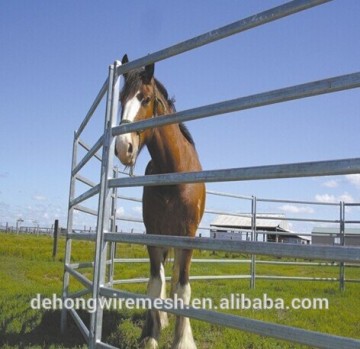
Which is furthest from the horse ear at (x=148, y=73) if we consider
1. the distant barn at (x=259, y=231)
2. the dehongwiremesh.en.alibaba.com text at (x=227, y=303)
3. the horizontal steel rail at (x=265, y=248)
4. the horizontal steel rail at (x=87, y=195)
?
the distant barn at (x=259, y=231)

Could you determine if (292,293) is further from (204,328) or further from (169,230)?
(169,230)

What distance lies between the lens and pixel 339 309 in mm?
4891

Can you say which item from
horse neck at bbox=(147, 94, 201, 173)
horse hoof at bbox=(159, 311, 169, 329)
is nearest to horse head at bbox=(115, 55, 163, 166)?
horse neck at bbox=(147, 94, 201, 173)

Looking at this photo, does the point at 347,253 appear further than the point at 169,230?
No

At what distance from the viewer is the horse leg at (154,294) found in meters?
3.21

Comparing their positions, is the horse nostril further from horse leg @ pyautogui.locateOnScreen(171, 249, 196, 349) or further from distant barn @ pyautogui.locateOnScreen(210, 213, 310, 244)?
distant barn @ pyautogui.locateOnScreen(210, 213, 310, 244)

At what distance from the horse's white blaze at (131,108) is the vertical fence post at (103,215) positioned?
15 cm

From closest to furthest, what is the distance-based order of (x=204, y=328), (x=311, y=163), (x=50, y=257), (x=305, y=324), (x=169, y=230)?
(x=311, y=163)
(x=169, y=230)
(x=204, y=328)
(x=305, y=324)
(x=50, y=257)

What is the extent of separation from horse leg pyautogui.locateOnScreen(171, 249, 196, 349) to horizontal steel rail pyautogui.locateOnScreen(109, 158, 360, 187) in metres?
1.35

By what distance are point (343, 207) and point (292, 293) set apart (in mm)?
2751

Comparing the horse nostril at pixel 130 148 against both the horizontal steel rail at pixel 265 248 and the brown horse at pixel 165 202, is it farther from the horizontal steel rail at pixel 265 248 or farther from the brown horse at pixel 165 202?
the horizontal steel rail at pixel 265 248

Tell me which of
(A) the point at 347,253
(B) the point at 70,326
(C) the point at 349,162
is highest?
(C) the point at 349,162

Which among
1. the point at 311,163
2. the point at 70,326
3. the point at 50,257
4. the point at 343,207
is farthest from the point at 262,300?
the point at 50,257

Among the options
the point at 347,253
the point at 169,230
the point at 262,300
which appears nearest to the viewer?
the point at 347,253
